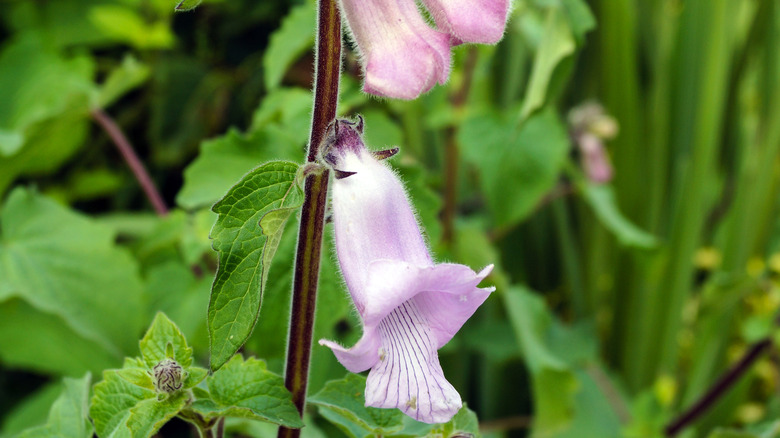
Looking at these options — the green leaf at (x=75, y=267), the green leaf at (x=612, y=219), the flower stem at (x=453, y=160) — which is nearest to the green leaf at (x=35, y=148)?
the green leaf at (x=75, y=267)

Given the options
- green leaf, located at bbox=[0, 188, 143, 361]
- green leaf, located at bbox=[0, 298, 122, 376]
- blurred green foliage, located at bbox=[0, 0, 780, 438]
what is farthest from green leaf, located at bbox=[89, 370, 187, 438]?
green leaf, located at bbox=[0, 298, 122, 376]

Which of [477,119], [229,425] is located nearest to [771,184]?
[477,119]

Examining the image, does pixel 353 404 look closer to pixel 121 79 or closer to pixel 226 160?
pixel 226 160

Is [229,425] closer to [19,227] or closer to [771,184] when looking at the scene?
[19,227]

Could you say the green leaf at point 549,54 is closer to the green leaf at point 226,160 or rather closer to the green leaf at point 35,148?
the green leaf at point 226,160

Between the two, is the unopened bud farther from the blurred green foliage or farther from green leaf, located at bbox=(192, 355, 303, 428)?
the blurred green foliage

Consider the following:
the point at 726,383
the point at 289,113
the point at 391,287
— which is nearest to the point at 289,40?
the point at 289,113
